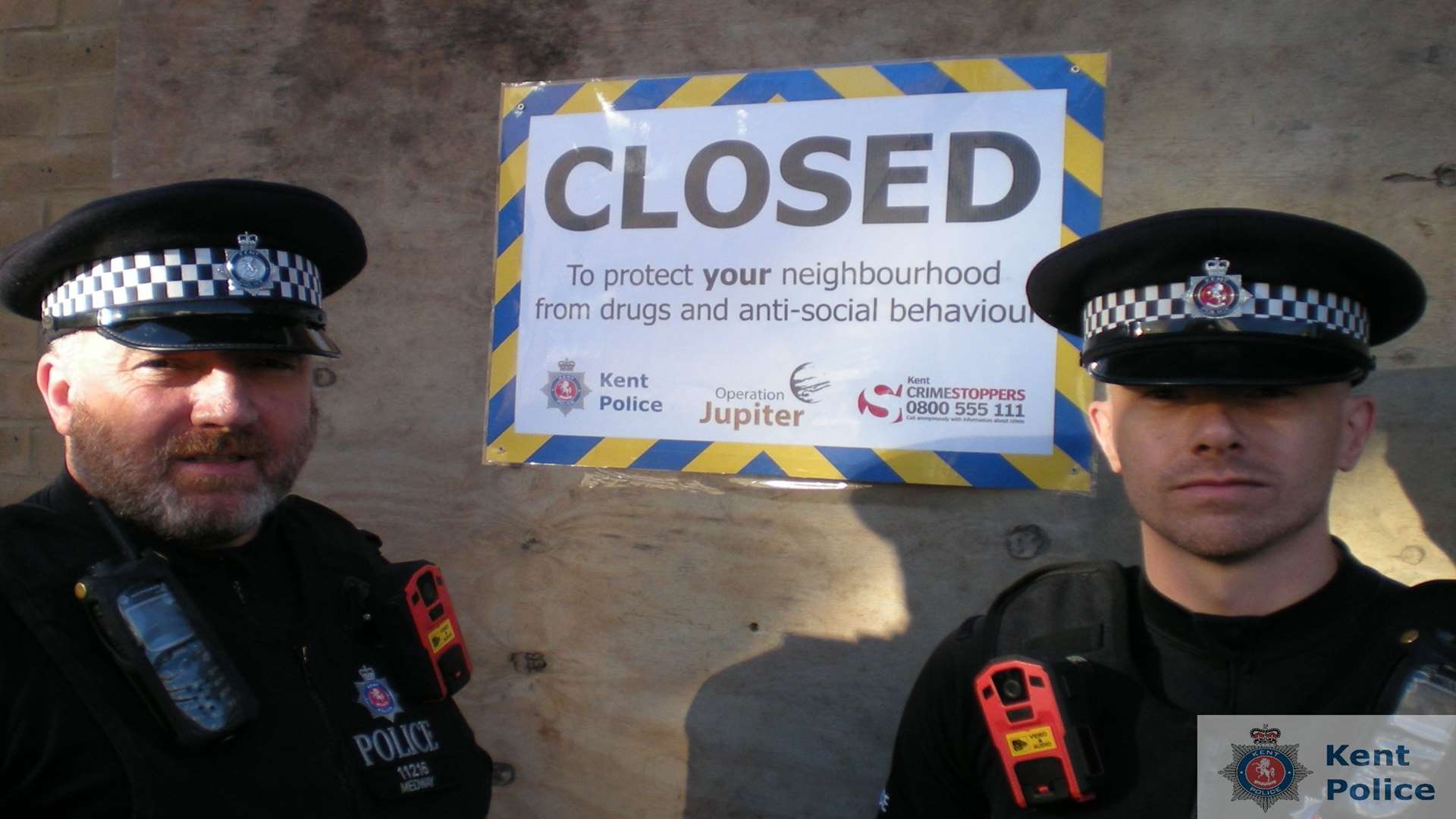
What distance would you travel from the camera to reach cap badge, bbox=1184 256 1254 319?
1.66m

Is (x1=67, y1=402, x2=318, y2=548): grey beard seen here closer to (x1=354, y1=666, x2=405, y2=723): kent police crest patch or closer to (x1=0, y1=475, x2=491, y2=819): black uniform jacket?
(x1=0, y1=475, x2=491, y2=819): black uniform jacket

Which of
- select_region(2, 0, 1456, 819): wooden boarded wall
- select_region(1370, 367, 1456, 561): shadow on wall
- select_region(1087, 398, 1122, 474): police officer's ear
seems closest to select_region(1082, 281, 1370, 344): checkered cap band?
select_region(1087, 398, 1122, 474): police officer's ear

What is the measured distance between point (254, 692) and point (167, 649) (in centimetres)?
20

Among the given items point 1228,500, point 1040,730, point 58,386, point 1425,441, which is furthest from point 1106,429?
point 58,386

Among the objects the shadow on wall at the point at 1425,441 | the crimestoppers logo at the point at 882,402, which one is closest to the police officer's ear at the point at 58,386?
the crimestoppers logo at the point at 882,402

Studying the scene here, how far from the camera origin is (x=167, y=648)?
1.58m

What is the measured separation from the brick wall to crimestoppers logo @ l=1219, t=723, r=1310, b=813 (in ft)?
9.96

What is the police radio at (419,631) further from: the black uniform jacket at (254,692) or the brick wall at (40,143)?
the brick wall at (40,143)

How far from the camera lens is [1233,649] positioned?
1.70 m

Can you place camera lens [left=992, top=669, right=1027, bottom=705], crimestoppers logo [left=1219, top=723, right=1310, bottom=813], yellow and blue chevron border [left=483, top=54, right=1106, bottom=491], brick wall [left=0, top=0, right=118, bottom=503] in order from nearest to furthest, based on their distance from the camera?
crimestoppers logo [left=1219, top=723, right=1310, bottom=813] < camera lens [left=992, top=669, right=1027, bottom=705] < yellow and blue chevron border [left=483, top=54, right=1106, bottom=491] < brick wall [left=0, top=0, right=118, bottom=503]

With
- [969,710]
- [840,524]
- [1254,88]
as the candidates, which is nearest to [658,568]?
[840,524]

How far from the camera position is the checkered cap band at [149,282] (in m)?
1.76

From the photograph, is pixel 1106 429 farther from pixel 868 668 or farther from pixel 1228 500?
pixel 868 668

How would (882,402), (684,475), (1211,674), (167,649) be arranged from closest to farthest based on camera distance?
(167,649) → (1211,674) → (882,402) → (684,475)
